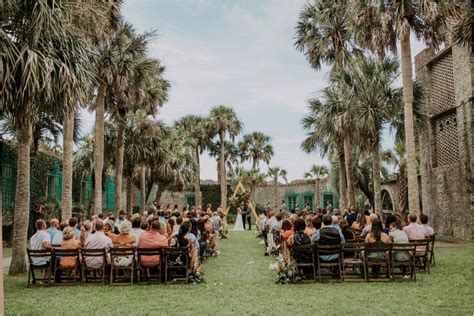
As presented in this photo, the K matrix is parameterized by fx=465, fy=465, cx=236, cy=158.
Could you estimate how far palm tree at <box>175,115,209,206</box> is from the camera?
37.3 m

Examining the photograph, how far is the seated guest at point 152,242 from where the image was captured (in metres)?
8.72

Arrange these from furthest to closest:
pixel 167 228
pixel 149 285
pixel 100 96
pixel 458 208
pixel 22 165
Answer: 1. pixel 458 208
2. pixel 100 96
3. pixel 167 228
4. pixel 22 165
5. pixel 149 285

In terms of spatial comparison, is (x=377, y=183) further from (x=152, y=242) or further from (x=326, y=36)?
(x=152, y=242)

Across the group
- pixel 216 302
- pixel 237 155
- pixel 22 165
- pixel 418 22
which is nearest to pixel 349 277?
pixel 216 302

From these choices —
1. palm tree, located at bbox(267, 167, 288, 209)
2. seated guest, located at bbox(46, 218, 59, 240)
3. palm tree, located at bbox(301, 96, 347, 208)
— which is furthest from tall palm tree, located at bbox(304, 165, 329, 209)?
seated guest, located at bbox(46, 218, 59, 240)

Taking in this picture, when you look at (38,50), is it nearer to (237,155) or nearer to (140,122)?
(140,122)

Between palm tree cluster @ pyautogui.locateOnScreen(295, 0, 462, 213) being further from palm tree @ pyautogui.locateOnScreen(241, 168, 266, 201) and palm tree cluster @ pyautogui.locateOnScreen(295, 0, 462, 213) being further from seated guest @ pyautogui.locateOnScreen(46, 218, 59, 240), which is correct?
palm tree @ pyautogui.locateOnScreen(241, 168, 266, 201)

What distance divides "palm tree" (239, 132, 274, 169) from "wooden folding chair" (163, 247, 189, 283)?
34904mm

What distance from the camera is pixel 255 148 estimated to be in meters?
43.9

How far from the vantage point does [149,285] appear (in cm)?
855

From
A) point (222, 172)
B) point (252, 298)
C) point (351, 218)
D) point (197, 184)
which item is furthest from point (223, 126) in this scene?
point (252, 298)

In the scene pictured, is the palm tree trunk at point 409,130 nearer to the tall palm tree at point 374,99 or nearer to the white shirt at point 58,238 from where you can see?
the tall palm tree at point 374,99

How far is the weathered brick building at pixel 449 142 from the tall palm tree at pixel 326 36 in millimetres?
3726

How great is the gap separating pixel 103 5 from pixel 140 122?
460 inches
